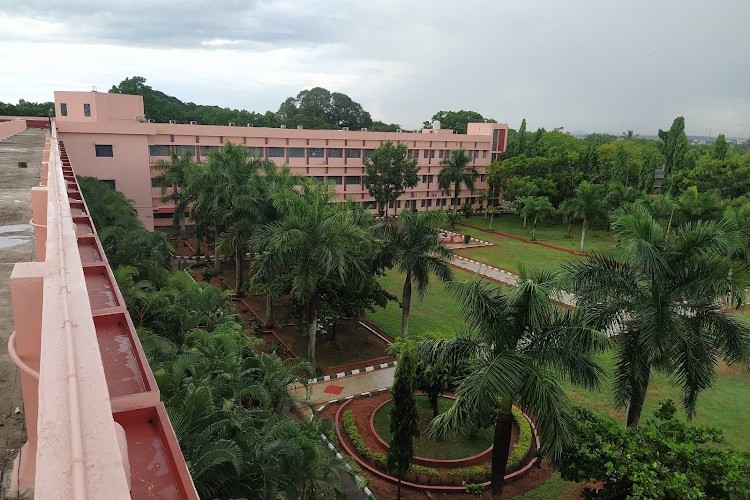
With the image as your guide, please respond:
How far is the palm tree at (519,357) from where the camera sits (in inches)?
309

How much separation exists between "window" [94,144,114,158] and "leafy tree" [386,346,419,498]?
2515 centimetres

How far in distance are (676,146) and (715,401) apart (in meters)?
35.4

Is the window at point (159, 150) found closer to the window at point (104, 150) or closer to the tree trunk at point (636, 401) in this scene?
the window at point (104, 150)

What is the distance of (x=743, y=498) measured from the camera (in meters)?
7.25

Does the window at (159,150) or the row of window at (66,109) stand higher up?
the row of window at (66,109)

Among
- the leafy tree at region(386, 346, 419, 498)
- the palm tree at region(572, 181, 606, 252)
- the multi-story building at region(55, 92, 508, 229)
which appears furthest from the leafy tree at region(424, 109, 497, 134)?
the leafy tree at region(386, 346, 419, 498)

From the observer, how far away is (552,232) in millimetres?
39906

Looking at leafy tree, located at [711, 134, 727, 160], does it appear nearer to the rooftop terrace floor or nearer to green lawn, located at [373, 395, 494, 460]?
green lawn, located at [373, 395, 494, 460]

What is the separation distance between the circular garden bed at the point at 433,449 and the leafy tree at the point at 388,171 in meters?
24.7

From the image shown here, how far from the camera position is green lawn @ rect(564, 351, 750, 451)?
43.8 ft

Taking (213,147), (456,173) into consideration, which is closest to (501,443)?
(213,147)

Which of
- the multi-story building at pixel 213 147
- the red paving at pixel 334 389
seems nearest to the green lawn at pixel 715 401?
the red paving at pixel 334 389

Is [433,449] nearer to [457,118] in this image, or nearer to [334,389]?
[334,389]

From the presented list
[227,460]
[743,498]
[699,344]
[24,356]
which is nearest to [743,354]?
[699,344]
